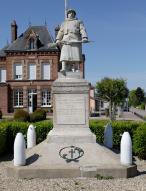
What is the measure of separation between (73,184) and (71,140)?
1.91m

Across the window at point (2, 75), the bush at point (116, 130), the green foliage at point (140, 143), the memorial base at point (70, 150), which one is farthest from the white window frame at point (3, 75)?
the memorial base at point (70, 150)

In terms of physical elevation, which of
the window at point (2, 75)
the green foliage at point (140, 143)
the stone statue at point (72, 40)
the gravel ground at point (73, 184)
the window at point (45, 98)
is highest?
the window at point (2, 75)

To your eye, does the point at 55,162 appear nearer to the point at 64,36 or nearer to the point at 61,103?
the point at 61,103

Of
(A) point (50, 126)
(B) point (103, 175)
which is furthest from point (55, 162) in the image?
(A) point (50, 126)

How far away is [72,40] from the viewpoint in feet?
36.4

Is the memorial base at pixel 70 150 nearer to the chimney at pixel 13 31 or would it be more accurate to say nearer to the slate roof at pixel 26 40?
the slate roof at pixel 26 40

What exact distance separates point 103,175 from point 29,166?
6.19 feet

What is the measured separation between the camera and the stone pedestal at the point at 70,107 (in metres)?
10.8

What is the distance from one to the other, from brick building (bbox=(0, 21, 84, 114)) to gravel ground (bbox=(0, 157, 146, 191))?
37360 millimetres

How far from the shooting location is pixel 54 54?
4712 cm

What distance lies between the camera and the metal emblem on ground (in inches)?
398

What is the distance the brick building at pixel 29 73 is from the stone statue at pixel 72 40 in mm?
35466

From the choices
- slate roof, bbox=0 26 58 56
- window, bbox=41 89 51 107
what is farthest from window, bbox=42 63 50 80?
slate roof, bbox=0 26 58 56

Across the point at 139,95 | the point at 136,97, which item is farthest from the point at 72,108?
the point at 139,95
